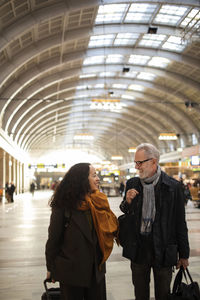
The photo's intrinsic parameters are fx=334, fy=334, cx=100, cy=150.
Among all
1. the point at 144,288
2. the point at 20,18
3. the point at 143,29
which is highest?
the point at 143,29

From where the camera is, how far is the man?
279 cm

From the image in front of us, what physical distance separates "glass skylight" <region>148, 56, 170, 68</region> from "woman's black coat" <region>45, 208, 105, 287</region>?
26964mm

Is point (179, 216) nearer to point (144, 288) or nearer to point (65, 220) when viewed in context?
point (144, 288)

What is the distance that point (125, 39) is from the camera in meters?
24.7

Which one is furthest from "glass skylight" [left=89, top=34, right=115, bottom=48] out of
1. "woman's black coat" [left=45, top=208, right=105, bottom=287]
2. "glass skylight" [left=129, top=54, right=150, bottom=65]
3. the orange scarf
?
"woman's black coat" [left=45, top=208, right=105, bottom=287]

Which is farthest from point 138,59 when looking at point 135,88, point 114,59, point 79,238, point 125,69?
point 79,238

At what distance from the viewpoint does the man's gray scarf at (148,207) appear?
2814 millimetres

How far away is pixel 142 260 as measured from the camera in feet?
9.23

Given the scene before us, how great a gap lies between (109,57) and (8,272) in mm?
24547

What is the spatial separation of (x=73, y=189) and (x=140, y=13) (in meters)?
20.0

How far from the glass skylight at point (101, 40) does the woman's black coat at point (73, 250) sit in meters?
22.4

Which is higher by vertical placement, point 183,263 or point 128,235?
point 128,235

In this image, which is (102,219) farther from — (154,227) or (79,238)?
(154,227)

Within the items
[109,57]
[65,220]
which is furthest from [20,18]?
[65,220]
